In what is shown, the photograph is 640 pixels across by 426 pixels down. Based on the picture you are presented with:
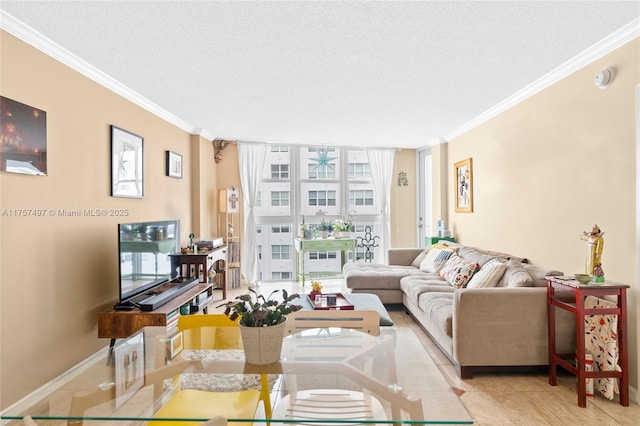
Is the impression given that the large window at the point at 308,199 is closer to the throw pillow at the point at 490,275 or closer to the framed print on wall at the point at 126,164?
the framed print on wall at the point at 126,164

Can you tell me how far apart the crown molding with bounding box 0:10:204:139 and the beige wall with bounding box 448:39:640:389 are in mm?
3913

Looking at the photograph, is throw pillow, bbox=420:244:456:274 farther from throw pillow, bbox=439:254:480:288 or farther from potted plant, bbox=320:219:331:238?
potted plant, bbox=320:219:331:238

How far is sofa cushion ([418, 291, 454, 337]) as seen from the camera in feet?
10.1

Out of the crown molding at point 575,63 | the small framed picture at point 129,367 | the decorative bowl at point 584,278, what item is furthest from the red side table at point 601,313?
the small framed picture at point 129,367

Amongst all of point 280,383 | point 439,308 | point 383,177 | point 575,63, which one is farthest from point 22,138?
point 383,177

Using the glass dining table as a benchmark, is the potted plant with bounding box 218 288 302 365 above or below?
above

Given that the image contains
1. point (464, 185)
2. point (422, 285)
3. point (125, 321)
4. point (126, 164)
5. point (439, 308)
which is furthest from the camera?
point (464, 185)

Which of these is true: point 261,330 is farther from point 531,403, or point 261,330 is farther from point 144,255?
point 144,255

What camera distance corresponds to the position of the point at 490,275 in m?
3.53

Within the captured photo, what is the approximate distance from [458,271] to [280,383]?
3.05 meters

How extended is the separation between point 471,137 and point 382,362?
4.20 meters

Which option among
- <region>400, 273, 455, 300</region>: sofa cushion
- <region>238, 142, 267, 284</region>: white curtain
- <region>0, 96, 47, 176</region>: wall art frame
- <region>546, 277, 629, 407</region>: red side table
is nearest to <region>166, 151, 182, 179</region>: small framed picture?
<region>238, 142, 267, 284</region>: white curtain

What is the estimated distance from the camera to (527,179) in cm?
380

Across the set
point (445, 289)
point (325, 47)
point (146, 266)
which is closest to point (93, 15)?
point (325, 47)
